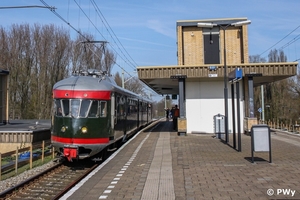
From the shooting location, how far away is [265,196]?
21.4 ft

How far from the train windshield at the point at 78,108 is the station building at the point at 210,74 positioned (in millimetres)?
8248

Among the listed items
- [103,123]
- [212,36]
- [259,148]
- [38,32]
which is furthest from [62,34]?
[259,148]

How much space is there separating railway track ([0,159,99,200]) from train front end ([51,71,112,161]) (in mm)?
549

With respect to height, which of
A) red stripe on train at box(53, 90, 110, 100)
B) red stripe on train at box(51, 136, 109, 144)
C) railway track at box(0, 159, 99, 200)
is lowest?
railway track at box(0, 159, 99, 200)

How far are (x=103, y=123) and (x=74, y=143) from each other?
47.5 inches

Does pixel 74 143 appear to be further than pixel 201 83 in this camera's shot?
No

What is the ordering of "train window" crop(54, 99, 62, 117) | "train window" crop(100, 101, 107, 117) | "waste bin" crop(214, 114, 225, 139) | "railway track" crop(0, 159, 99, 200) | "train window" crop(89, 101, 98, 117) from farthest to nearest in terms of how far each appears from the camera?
1. "waste bin" crop(214, 114, 225, 139)
2. "train window" crop(100, 101, 107, 117)
3. "train window" crop(54, 99, 62, 117)
4. "train window" crop(89, 101, 98, 117)
5. "railway track" crop(0, 159, 99, 200)

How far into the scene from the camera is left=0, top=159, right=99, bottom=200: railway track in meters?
8.02

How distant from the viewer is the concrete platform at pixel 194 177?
22.7ft

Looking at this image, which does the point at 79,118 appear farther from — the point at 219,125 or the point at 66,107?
the point at 219,125

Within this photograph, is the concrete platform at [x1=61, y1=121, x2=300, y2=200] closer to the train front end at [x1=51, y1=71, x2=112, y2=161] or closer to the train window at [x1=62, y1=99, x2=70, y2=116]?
the train front end at [x1=51, y1=71, x2=112, y2=161]

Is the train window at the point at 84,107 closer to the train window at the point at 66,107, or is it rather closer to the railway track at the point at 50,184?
Result: the train window at the point at 66,107

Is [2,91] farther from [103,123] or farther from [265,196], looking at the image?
[265,196]

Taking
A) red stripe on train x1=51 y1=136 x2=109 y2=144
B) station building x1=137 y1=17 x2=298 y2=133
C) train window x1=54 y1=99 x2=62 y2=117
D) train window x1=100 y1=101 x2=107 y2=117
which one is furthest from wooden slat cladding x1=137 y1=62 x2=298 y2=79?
red stripe on train x1=51 y1=136 x2=109 y2=144
